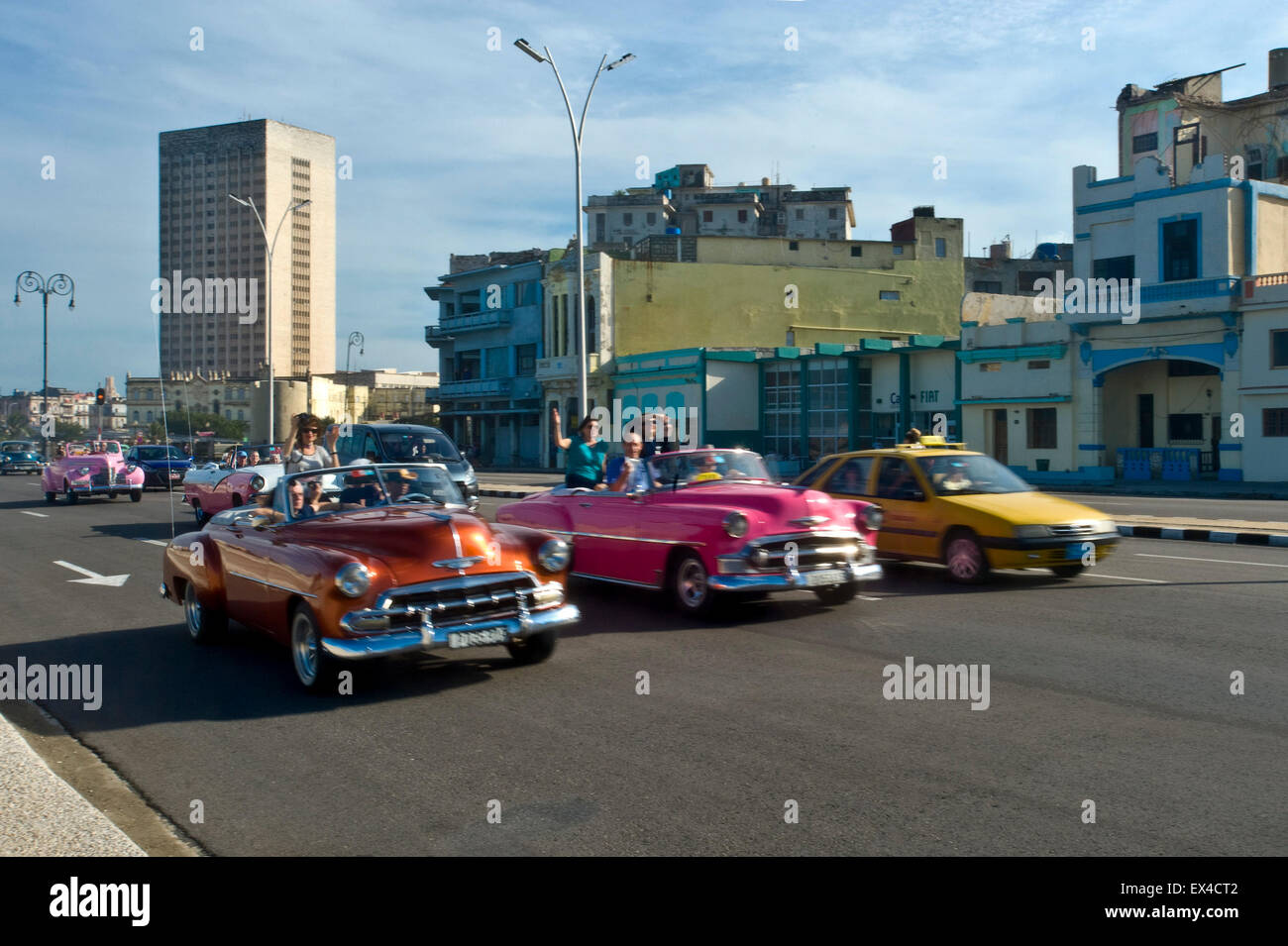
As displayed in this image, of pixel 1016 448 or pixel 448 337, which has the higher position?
pixel 448 337

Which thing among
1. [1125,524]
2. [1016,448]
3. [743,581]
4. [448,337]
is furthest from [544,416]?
[743,581]

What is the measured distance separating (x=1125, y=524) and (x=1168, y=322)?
60.3 ft

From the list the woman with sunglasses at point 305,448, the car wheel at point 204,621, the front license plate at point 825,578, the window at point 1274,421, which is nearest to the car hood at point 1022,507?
the front license plate at point 825,578

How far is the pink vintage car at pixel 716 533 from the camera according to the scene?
9.44 metres

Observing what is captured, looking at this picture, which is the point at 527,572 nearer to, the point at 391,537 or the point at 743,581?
the point at 391,537

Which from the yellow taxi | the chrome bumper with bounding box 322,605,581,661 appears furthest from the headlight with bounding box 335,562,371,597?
the yellow taxi

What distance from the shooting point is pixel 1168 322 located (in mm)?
33719

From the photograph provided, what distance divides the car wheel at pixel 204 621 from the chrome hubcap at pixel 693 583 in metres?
3.90

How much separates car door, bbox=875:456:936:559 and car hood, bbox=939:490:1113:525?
360 millimetres

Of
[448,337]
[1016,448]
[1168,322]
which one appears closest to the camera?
[1168,322]

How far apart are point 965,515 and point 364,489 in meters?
6.38

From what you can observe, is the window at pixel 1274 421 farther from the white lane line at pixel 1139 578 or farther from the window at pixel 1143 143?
the white lane line at pixel 1139 578
